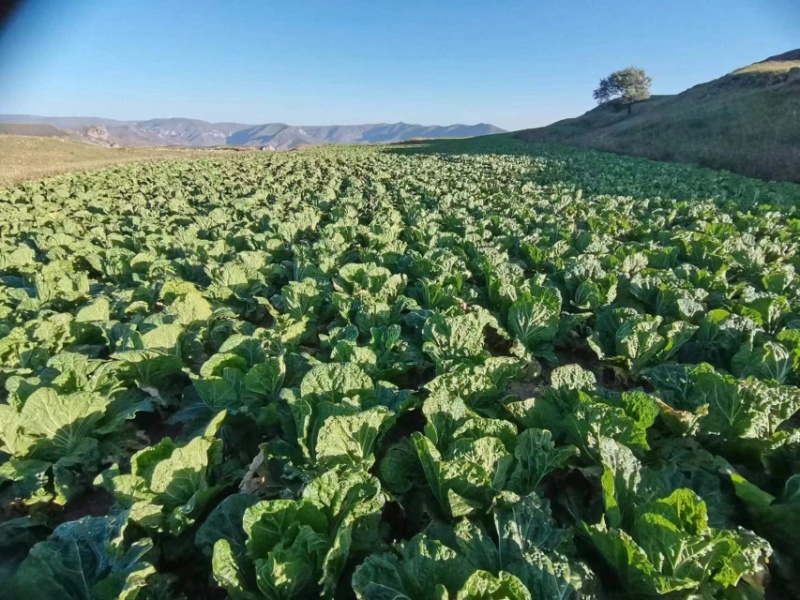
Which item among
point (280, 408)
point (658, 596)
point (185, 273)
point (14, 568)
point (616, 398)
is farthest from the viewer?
point (185, 273)

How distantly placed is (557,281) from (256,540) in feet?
17.8

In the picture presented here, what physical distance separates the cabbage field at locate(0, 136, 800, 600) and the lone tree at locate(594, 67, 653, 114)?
265ft

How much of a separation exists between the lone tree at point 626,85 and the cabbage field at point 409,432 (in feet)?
265

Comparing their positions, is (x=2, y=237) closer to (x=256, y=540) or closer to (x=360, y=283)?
(x=360, y=283)

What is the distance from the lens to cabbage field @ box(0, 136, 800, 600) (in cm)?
230

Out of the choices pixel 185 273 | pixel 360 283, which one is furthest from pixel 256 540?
pixel 185 273

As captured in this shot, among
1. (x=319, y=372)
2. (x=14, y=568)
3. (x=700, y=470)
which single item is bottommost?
(x=14, y=568)

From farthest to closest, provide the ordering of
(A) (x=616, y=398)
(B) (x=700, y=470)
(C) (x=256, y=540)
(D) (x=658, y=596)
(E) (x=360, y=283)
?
(E) (x=360, y=283)
(A) (x=616, y=398)
(B) (x=700, y=470)
(C) (x=256, y=540)
(D) (x=658, y=596)

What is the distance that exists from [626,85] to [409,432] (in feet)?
312

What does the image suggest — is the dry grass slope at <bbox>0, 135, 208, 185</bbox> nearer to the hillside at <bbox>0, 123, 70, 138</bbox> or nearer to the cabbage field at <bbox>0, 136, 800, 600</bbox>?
the hillside at <bbox>0, 123, 70, 138</bbox>

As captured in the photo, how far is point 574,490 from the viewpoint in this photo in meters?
3.07

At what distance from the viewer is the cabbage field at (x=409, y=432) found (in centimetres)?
230

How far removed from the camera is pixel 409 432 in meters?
4.09

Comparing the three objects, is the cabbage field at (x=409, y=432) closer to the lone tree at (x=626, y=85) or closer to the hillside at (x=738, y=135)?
the hillside at (x=738, y=135)
